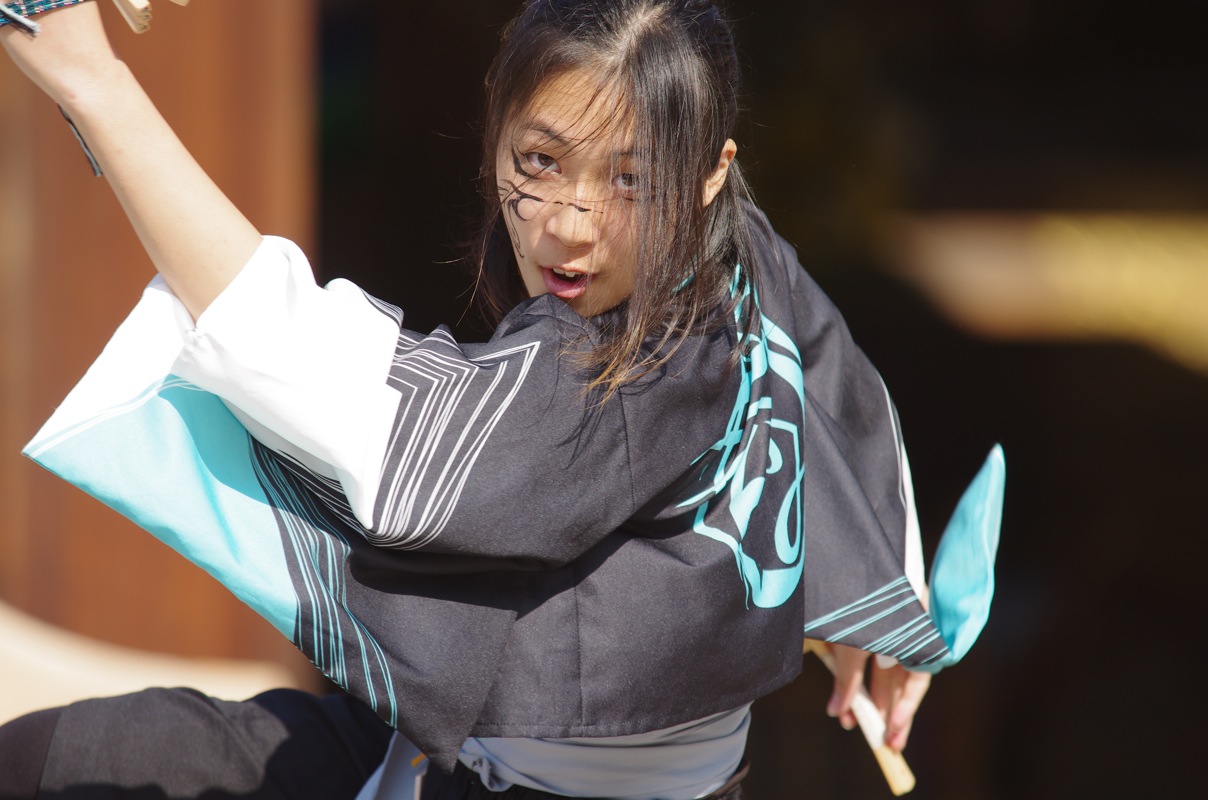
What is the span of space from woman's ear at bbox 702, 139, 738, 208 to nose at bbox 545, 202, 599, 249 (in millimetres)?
105

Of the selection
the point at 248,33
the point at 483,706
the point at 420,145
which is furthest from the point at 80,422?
the point at 420,145

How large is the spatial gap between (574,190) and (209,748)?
1.95 ft

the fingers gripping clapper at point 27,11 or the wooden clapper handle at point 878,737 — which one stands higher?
the fingers gripping clapper at point 27,11

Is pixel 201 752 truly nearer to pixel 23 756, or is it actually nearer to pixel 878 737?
pixel 23 756

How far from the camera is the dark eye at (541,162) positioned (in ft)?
2.70

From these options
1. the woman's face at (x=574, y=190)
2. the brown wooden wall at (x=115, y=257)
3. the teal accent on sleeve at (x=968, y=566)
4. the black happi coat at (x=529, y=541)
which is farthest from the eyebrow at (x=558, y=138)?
the brown wooden wall at (x=115, y=257)

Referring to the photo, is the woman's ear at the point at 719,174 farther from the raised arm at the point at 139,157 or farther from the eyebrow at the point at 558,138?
the raised arm at the point at 139,157

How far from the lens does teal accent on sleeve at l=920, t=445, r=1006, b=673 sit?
3.37 feet

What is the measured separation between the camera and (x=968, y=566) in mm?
1057

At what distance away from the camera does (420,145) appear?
8.82 feet

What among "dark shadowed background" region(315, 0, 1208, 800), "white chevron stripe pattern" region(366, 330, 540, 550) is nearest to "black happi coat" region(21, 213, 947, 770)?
"white chevron stripe pattern" region(366, 330, 540, 550)

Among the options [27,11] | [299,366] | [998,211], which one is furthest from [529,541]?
[998,211]

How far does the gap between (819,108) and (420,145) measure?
3.52ft

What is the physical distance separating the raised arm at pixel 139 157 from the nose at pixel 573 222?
0.22m
